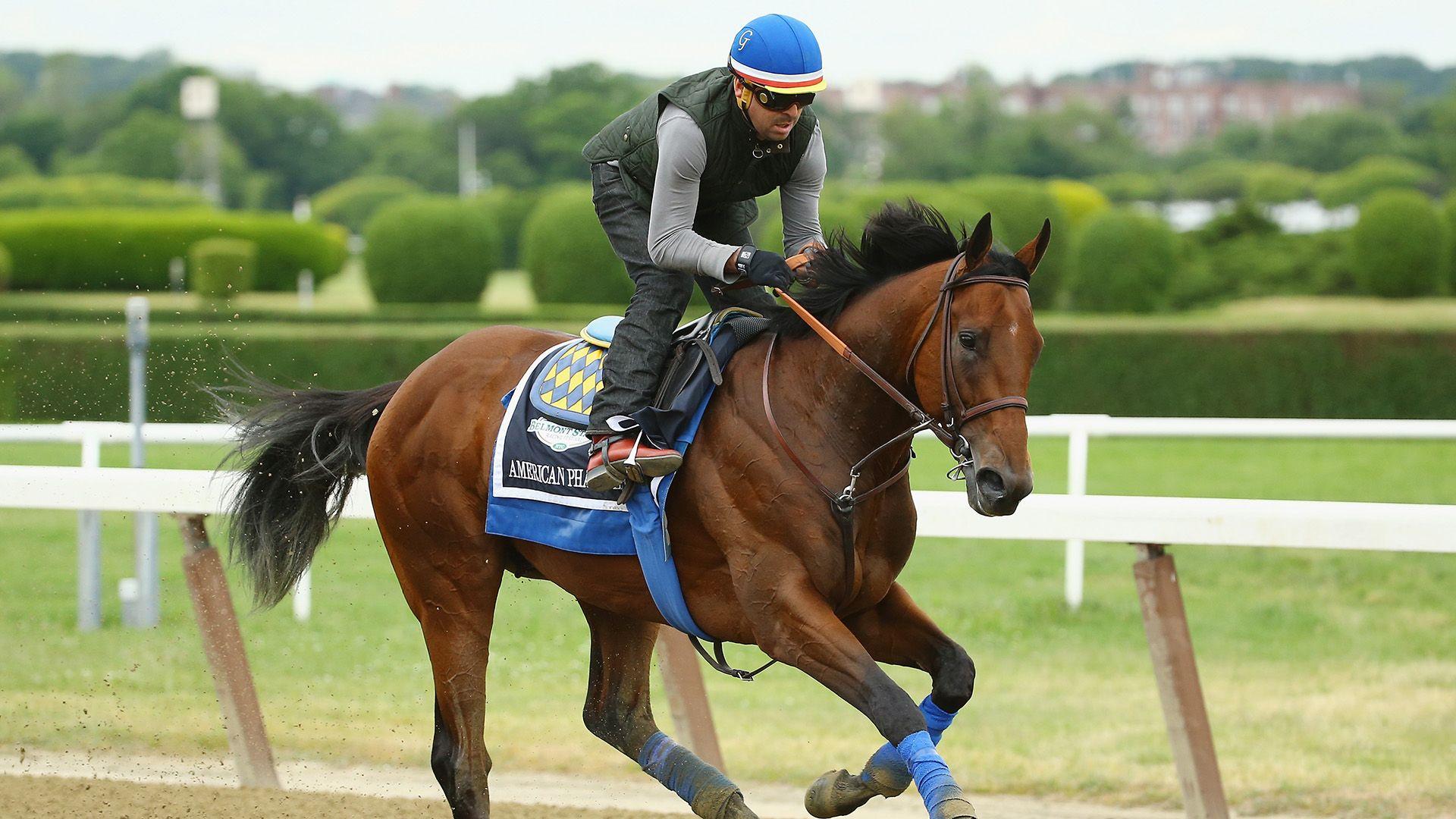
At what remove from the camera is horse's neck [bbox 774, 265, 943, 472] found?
3383 millimetres

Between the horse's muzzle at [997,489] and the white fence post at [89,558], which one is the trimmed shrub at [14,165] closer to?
the white fence post at [89,558]

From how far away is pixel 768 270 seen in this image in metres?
3.41

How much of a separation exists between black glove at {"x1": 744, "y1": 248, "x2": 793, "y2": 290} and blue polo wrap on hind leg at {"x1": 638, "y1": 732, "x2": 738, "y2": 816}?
4.22 ft

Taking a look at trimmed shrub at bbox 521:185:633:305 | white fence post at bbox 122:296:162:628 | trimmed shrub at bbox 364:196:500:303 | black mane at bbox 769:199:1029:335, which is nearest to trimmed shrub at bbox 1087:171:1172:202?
trimmed shrub at bbox 364:196:500:303

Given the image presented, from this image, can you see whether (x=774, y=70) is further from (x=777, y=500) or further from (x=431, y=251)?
(x=431, y=251)

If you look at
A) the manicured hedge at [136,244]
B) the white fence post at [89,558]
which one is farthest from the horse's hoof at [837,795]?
the manicured hedge at [136,244]

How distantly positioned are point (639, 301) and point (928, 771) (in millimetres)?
1331

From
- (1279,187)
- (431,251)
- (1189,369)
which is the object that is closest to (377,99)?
(1279,187)

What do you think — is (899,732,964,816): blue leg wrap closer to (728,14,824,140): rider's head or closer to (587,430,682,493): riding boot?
(587,430,682,493): riding boot

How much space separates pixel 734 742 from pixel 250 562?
6.61 ft

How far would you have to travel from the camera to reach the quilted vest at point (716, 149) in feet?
11.6

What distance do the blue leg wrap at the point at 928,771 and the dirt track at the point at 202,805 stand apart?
176 centimetres

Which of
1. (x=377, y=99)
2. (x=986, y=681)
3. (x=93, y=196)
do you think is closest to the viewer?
(x=986, y=681)

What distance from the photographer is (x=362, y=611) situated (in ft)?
25.5
